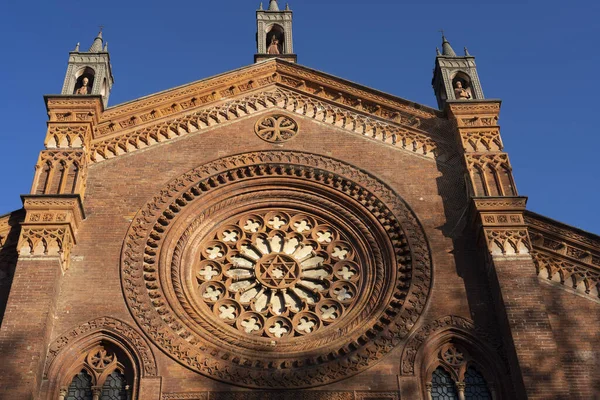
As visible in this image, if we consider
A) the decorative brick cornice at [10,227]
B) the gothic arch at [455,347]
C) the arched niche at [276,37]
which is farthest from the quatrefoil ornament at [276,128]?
the gothic arch at [455,347]

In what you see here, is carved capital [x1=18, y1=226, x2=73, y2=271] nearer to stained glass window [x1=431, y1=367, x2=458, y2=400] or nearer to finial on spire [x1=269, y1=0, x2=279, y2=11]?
stained glass window [x1=431, y1=367, x2=458, y2=400]

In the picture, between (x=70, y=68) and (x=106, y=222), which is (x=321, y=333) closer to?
(x=106, y=222)

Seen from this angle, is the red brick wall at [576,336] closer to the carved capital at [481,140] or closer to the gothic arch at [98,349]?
the carved capital at [481,140]

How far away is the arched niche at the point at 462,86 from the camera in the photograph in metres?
18.8

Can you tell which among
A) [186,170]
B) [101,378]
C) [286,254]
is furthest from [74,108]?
[101,378]

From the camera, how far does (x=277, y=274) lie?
16359 millimetres

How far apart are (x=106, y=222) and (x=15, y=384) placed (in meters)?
4.13

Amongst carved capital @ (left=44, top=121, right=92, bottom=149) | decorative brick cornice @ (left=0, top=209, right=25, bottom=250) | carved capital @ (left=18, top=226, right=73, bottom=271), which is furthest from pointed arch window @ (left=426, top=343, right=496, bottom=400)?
carved capital @ (left=44, top=121, right=92, bottom=149)

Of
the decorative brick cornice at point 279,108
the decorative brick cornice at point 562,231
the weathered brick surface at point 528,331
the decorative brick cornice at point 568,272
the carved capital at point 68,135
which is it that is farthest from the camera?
the decorative brick cornice at point 279,108

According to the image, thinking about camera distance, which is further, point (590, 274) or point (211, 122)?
point (211, 122)

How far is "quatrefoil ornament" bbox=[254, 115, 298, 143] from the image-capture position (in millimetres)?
18172

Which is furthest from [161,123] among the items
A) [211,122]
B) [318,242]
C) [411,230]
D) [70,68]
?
[411,230]

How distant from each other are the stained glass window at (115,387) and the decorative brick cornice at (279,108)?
5.33m

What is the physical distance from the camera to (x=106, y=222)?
643 inches
